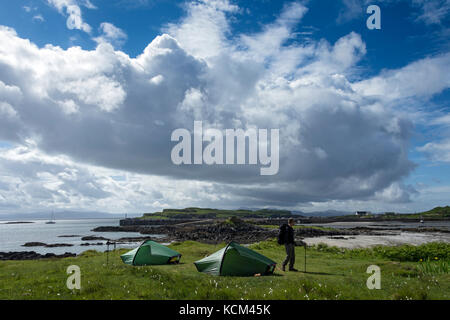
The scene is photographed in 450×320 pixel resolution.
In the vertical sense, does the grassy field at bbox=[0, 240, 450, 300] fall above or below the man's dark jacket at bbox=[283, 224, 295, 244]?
below

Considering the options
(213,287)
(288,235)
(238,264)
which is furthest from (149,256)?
(213,287)

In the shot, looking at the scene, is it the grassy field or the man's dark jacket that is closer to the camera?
the grassy field

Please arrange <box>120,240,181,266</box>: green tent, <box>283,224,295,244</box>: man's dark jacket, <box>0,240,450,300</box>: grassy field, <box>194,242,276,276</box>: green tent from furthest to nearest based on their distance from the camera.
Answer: <box>120,240,181,266</box>: green tent
<box>283,224,295,244</box>: man's dark jacket
<box>194,242,276,276</box>: green tent
<box>0,240,450,300</box>: grassy field

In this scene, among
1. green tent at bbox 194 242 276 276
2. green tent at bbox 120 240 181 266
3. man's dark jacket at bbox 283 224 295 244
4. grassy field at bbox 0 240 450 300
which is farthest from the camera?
green tent at bbox 120 240 181 266

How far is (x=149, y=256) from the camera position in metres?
24.1

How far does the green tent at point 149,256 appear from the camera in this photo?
2386cm

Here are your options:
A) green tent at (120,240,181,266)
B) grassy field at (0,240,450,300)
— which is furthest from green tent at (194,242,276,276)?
green tent at (120,240,181,266)

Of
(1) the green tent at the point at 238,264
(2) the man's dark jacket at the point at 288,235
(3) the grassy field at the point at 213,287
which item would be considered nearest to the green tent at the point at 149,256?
(3) the grassy field at the point at 213,287

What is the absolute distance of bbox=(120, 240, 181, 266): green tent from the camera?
23.9m

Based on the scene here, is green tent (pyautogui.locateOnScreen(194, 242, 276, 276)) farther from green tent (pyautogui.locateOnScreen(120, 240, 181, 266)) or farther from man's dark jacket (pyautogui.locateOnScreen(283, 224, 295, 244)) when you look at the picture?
green tent (pyautogui.locateOnScreen(120, 240, 181, 266))

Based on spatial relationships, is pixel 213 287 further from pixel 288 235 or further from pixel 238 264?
pixel 288 235

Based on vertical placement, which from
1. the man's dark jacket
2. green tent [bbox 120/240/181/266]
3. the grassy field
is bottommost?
green tent [bbox 120/240/181/266]
